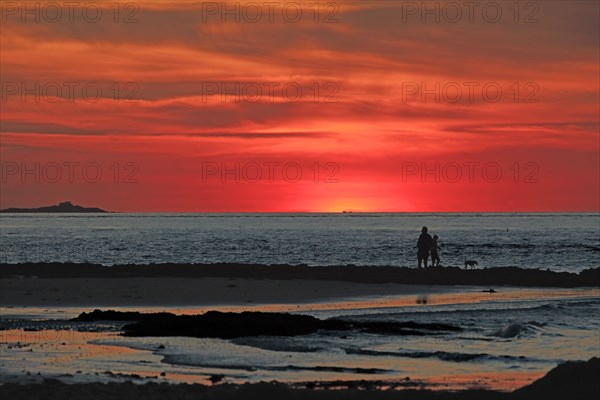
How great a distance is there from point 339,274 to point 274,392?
31171mm

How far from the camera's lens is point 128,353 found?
20.4 metres

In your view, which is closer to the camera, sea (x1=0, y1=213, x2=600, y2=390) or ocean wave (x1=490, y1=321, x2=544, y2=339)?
sea (x1=0, y1=213, x2=600, y2=390)

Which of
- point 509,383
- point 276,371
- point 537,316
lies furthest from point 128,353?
point 537,316

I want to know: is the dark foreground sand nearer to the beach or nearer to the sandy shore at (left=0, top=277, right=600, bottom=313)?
the beach

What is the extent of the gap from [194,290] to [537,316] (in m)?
14.7

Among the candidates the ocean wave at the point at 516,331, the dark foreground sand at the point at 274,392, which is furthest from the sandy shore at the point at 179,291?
the dark foreground sand at the point at 274,392

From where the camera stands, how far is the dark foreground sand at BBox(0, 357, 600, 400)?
1505cm

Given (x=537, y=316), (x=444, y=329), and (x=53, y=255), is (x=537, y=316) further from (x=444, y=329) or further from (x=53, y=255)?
(x=53, y=255)

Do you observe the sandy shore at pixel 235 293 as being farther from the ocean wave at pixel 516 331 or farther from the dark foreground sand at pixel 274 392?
the dark foreground sand at pixel 274 392

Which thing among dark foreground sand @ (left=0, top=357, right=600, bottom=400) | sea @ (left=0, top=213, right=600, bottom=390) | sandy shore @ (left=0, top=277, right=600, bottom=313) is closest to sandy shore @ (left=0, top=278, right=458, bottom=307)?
sandy shore @ (left=0, top=277, right=600, bottom=313)

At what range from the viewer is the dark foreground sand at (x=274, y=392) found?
15.0 metres

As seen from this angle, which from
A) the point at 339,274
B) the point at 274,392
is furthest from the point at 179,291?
the point at 274,392

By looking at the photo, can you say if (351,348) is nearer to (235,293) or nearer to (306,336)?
(306,336)

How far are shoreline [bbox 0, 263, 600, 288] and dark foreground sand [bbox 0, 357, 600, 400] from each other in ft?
84.9
